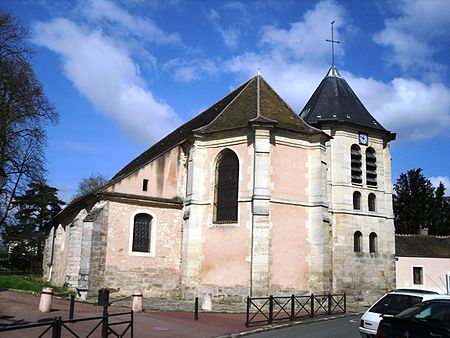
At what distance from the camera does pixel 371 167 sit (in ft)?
77.8

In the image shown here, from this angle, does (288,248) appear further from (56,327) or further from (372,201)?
(56,327)

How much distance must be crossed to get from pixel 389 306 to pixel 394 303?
0.13m

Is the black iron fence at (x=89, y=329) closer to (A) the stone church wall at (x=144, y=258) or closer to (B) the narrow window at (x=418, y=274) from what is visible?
(A) the stone church wall at (x=144, y=258)

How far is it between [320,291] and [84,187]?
38.3m

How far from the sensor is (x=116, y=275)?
1930 cm

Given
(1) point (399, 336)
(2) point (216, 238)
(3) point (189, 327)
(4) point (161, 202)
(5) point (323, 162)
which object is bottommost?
(3) point (189, 327)

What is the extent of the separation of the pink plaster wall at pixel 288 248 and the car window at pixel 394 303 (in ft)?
25.4

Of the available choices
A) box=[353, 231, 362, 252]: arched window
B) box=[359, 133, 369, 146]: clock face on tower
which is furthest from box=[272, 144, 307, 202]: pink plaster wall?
box=[359, 133, 369, 146]: clock face on tower

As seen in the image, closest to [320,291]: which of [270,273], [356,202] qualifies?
[270,273]

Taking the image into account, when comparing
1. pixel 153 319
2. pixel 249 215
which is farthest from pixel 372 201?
pixel 153 319

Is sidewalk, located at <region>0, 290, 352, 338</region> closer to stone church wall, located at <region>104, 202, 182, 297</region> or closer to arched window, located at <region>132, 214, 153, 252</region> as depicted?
stone church wall, located at <region>104, 202, 182, 297</region>

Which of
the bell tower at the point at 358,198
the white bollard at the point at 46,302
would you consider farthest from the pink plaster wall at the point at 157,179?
the bell tower at the point at 358,198

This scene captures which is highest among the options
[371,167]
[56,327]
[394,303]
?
[371,167]

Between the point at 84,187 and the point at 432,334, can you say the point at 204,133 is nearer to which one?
the point at 432,334
